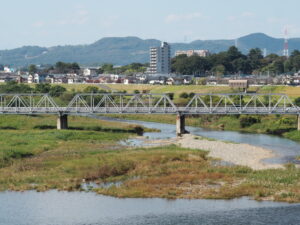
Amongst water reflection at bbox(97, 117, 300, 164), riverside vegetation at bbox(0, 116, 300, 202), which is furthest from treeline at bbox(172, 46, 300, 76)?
riverside vegetation at bbox(0, 116, 300, 202)

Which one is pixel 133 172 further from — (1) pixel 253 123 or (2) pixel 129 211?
(1) pixel 253 123

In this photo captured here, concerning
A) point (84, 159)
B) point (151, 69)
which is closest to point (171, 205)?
point (84, 159)

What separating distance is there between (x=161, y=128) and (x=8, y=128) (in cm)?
1716

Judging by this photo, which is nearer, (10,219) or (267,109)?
(10,219)

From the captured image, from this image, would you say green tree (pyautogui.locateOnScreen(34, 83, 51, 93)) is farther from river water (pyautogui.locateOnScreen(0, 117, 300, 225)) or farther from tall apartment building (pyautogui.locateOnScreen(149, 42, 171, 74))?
tall apartment building (pyautogui.locateOnScreen(149, 42, 171, 74))

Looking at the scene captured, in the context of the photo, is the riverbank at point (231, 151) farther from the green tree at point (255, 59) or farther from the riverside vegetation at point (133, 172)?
the green tree at point (255, 59)

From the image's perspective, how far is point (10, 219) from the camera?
30625 mm

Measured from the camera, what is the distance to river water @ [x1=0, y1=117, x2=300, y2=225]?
30047 millimetres

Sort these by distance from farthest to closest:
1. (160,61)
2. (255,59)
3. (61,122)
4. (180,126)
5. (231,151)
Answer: (160,61)
(255,59)
(61,122)
(180,126)
(231,151)

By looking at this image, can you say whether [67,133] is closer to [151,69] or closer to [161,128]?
[161,128]

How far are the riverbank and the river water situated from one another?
32.9 feet

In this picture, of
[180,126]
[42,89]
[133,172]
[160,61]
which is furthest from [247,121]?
[160,61]

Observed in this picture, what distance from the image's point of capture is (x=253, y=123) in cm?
7175

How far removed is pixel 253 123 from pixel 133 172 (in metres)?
34.3
